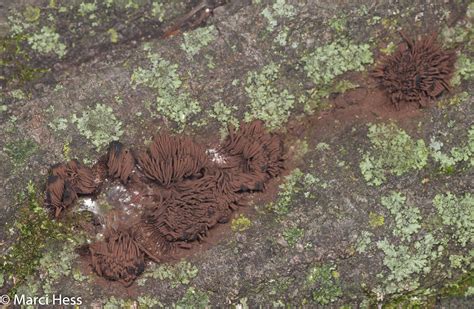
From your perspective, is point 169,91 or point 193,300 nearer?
point 193,300

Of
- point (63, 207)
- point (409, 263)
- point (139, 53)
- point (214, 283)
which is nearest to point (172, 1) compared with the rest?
point (139, 53)

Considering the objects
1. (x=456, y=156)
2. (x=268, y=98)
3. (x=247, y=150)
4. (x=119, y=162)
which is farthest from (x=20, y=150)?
(x=456, y=156)

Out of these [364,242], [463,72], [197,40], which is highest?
[197,40]

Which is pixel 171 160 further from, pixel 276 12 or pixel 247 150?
pixel 276 12

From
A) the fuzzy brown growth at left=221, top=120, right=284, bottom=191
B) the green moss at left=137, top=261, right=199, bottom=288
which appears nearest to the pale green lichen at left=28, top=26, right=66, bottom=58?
the fuzzy brown growth at left=221, top=120, right=284, bottom=191

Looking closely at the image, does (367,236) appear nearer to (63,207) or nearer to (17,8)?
(63,207)

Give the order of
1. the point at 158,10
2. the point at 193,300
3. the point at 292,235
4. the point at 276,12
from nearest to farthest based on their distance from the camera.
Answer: the point at 193,300
the point at 292,235
the point at 276,12
the point at 158,10

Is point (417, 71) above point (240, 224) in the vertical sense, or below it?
above

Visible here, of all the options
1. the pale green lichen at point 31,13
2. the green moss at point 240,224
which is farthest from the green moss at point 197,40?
the green moss at point 240,224
